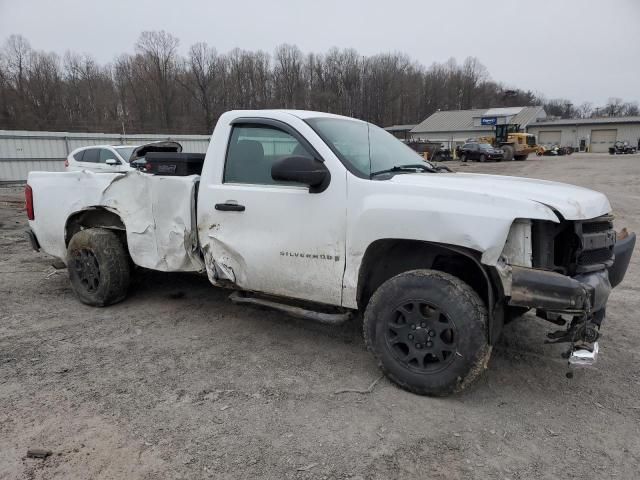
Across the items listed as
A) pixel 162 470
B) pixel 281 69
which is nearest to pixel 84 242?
pixel 162 470

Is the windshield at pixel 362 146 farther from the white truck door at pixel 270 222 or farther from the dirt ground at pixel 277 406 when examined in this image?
the dirt ground at pixel 277 406

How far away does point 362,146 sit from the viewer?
372cm

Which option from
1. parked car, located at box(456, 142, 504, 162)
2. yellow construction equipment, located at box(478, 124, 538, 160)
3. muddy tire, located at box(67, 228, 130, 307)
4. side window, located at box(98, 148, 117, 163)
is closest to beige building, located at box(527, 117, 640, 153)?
yellow construction equipment, located at box(478, 124, 538, 160)

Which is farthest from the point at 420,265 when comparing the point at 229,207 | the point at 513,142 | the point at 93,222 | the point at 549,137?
the point at 549,137

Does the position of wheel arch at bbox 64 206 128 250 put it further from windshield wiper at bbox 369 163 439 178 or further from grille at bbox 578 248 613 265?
grille at bbox 578 248 613 265

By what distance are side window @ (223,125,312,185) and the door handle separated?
8.1 inches

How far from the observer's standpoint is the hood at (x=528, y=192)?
9.12ft

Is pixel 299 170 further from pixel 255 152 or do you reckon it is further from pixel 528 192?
pixel 528 192

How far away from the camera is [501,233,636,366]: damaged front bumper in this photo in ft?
8.71

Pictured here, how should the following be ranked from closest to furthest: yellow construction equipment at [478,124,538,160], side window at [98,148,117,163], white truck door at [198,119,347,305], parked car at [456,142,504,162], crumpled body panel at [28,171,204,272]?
white truck door at [198,119,347,305] → crumpled body panel at [28,171,204,272] → side window at [98,148,117,163] → parked car at [456,142,504,162] → yellow construction equipment at [478,124,538,160]

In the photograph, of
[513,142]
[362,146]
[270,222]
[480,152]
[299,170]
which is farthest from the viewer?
[513,142]

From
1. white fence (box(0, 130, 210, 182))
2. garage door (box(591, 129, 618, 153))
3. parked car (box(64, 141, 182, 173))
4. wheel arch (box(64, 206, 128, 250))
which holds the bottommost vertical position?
wheel arch (box(64, 206, 128, 250))

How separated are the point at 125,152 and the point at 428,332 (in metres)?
12.4

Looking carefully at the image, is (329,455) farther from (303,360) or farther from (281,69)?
(281,69)
